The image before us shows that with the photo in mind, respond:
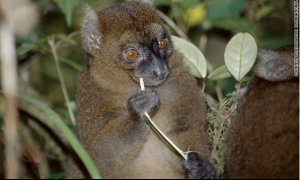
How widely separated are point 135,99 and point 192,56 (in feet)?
2.67

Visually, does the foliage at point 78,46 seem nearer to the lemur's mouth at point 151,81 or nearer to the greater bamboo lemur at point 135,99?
the greater bamboo lemur at point 135,99

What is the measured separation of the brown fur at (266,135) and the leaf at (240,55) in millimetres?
238

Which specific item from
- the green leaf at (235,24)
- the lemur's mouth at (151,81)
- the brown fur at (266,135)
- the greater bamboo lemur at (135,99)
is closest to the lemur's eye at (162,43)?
the greater bamboo lemur at (135,99)

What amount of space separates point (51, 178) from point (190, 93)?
1.85 metres

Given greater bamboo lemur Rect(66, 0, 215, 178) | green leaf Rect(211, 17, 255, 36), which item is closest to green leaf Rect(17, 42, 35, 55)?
greater bamboo lemur Rect(66, 0, 215, 178)

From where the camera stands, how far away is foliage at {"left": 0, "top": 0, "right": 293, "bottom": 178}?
4.42m

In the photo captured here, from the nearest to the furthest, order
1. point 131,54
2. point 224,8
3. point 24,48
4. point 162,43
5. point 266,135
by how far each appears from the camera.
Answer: point 266,135, point 131,54, point 162,43, point 24,48, point 224,8

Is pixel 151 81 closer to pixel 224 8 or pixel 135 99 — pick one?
pixel 135 99

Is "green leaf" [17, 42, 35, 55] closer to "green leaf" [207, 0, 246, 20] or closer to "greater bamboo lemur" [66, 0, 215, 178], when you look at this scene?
"greater bamboo lemur" [66, 0, 215, 178]

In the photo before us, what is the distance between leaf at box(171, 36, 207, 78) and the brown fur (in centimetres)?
67

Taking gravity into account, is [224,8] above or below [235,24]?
above

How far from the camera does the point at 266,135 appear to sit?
8.89 feet

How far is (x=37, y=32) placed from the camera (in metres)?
5.95

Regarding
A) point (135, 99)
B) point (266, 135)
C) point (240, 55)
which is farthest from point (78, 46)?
point (266, 135)
